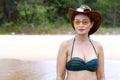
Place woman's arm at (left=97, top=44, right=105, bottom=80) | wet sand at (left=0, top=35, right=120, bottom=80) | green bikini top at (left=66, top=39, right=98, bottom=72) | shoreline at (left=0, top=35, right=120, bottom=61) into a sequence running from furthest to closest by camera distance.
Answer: shoreline at (left=0, top=35, right=120, bottom=61) → wet sand at (left=0, top=35, right=120, bottom=80) → woman's arm at (left=97, top=44, right=105, bottom=80) → green bikini top at (left=66, top=39, right=98, bottom=72)

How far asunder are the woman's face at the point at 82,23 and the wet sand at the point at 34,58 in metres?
5.25

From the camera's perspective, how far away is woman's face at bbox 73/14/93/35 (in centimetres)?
259

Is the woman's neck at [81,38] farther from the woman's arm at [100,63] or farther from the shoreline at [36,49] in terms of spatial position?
the shoreline at [36,49]

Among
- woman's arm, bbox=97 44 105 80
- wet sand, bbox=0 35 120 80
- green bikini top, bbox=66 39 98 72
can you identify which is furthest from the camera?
wet sand, bbox=0 35 120 80

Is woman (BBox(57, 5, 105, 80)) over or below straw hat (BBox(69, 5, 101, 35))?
below

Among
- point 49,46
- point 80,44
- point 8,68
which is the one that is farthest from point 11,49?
point 80,44

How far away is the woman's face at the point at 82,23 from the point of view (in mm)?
2586

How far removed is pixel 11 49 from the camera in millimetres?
15422

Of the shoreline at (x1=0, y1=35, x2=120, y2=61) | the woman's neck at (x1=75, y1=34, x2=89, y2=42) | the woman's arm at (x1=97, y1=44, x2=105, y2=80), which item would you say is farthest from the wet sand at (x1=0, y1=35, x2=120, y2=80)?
the woman's neck at (x1=75, y1=34, x2=89, y2=42)

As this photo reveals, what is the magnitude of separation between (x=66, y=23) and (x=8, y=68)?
1857 centimetres

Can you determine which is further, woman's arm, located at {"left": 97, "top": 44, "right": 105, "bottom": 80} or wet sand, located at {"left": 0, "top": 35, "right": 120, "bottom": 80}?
wet sand, located at {"left": 0, "top": 35, "right": 120, "bottom": 80}

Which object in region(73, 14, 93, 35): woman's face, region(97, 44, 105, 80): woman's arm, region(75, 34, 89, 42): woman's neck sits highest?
region(73, 14, 93, 35): woman's face

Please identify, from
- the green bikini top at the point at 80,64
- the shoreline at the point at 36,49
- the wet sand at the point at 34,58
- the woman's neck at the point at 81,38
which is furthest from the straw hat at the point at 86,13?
the shoreline at the point at 36,49

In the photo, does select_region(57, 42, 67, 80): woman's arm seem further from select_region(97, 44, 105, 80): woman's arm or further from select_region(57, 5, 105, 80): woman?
select_region(97, 44, 105, 80): woman's arm
